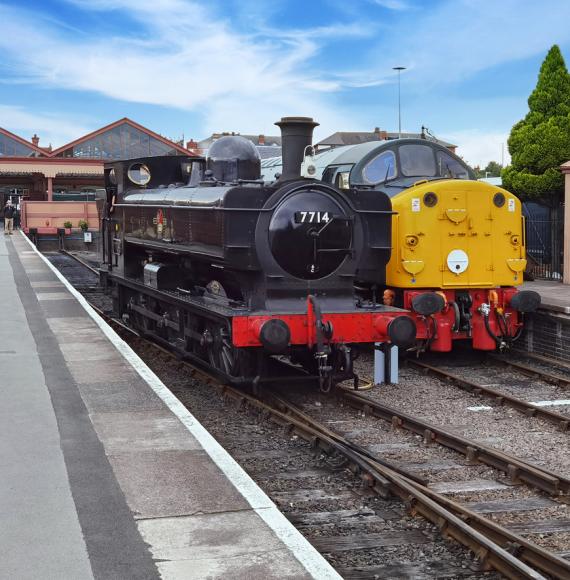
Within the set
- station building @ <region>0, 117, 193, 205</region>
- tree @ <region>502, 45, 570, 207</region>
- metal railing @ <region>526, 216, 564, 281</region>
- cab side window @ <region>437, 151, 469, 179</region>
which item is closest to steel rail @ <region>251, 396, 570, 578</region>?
cab side window @ <region>437, 151, 469, 179</region>

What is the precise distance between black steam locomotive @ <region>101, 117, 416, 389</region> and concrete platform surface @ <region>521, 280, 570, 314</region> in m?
3.76

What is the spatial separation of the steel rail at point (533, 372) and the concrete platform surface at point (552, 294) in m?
0.85

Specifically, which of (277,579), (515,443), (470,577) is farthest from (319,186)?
(277,579)

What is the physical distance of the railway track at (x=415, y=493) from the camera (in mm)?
4828

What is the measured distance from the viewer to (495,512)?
5.80 metres

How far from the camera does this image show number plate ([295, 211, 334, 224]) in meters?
8.21

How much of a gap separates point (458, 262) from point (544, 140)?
34.5ft

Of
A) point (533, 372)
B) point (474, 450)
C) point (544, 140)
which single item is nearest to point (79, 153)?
point (544, 140)

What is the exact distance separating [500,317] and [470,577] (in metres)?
6.44

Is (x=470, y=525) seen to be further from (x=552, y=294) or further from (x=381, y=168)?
(x=552, y=294)

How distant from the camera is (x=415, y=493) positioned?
18.8 ft

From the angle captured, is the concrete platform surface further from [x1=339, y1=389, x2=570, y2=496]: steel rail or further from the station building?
the station building

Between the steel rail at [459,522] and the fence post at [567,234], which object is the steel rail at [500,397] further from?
the fence post at [567,234]

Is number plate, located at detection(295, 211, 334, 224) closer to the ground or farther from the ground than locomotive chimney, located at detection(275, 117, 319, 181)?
closer to the ground
